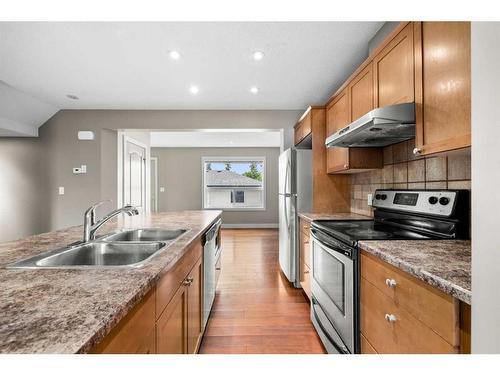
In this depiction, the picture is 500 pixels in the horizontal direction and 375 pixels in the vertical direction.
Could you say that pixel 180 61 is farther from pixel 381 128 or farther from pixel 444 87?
pixel 444 87

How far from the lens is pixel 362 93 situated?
2.00 metres

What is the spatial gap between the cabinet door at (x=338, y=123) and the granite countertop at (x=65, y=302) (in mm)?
1893

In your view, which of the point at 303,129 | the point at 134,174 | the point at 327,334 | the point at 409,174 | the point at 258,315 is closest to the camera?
the point at 327,334

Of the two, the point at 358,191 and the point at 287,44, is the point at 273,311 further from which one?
the point at 287,44

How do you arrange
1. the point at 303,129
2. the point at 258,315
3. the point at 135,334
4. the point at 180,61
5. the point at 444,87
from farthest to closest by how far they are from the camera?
1. the point at 303,129
2. the point at 180,61
3. the point at 258,315
4. the point at 444,87
5. the point at 135,334

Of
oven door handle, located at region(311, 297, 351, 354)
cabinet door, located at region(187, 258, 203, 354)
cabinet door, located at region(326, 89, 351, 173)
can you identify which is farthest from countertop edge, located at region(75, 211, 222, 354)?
cabinet door, located at region(326, 89, 351, 173)

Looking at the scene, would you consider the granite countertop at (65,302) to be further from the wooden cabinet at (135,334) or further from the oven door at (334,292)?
the oven door at (334,292)

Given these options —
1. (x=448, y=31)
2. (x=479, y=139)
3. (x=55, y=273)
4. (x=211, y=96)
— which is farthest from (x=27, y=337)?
(x=211, y=96)

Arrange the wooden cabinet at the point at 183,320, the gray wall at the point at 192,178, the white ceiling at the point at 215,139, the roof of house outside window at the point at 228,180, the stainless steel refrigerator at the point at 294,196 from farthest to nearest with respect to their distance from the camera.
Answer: the roof of house outside window at the point at 228,180 → the gray wall at the point at 192,178 → the white ceiling at the point at 215,139 → the stainless steel refrigerator at the point at 294,196 → the wooden cabinet at the point at 183,320

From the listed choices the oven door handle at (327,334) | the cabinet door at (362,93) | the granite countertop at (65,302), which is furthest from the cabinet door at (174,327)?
the cabinet door at (362,93)

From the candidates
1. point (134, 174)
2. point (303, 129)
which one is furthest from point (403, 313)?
point (134, 174)

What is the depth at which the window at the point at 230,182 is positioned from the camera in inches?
301

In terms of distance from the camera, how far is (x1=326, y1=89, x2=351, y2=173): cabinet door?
91.2 inches

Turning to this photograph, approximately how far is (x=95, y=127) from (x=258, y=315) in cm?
372
